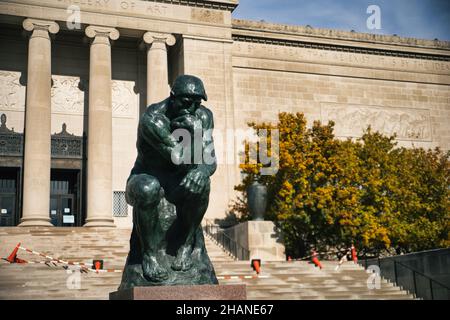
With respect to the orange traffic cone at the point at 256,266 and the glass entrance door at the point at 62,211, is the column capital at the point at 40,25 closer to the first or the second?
the glass entrance door at the point at 62,211

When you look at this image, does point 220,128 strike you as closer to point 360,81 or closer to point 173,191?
point 360,81

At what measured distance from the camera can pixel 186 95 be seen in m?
7.45

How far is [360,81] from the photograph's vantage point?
3578 centimetres

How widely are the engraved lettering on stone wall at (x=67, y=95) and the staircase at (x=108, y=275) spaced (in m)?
8.02

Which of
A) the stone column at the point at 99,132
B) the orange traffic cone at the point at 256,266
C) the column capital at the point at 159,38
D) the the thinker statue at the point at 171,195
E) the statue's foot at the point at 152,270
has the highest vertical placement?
the column capital at the point at 159,38

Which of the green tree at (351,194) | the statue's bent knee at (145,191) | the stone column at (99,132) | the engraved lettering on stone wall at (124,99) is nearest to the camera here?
the statue's bent knee at (145,191)

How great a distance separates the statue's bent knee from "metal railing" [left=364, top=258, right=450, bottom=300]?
1190cm

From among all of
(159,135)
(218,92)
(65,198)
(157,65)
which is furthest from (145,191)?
(65,198)

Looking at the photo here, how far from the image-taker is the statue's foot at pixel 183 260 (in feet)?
23.4

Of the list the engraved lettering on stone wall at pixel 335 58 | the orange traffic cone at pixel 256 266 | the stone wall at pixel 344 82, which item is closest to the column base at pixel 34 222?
the stone wall at pixel 344 82

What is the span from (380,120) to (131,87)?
15314mm

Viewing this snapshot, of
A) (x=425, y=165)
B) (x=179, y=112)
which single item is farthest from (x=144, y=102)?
(x=179, y=112)

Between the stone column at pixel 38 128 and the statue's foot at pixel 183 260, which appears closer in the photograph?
the statue's foot at pixel 183 260
